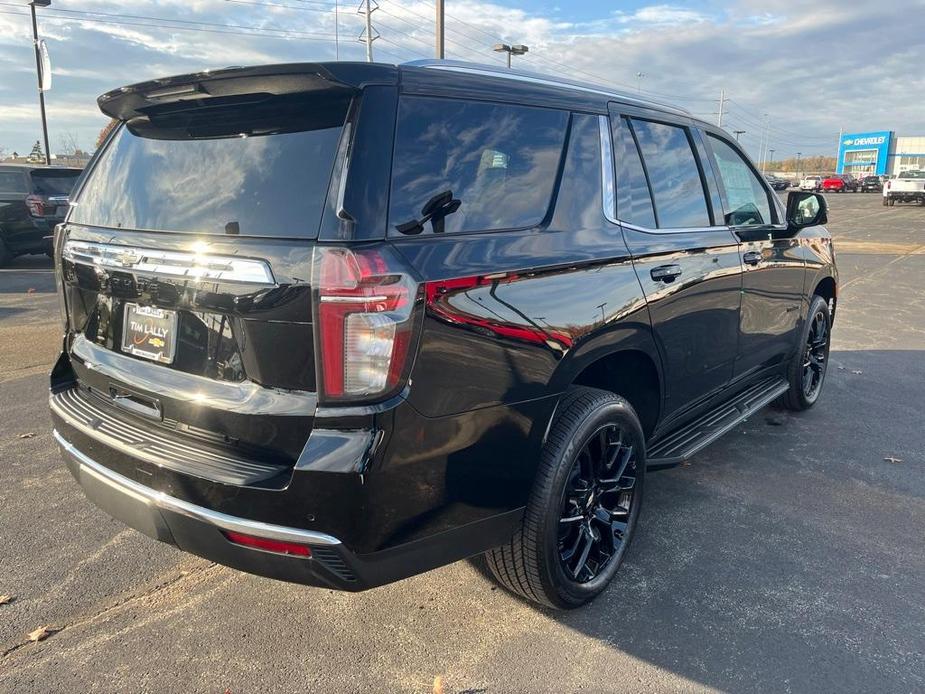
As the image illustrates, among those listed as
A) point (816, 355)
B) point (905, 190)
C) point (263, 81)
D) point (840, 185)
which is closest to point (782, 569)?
point (816, 355)

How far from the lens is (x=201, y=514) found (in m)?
2.11

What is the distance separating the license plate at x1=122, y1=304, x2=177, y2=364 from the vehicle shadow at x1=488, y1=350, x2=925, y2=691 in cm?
175

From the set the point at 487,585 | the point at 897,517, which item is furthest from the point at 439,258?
the point at 897,517

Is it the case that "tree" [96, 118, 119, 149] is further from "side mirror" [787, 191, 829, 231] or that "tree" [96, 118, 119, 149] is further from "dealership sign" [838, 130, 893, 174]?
"dealership sign" [838, 130, 893, 174]

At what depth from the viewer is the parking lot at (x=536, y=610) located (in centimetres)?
244

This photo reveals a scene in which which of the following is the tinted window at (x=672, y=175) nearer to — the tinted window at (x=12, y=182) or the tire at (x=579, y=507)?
the tire at (x=579, y=507)

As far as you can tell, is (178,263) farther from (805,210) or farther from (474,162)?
(805,210)

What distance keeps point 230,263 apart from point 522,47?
3134 centimetres

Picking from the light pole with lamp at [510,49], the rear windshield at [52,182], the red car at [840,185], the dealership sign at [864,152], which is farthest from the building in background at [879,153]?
the rear windshield at [52,182]

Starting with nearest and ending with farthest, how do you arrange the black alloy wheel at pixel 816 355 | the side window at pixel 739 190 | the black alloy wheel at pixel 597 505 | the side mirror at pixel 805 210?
the black alloy wheel at pixel 597 505, the side window at pixel 739 190, the side mirror at pixel 805 210, the black alloy wheel at pixel 816 355

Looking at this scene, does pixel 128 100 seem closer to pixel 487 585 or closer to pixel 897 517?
pixel 487 585

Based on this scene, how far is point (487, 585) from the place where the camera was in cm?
299

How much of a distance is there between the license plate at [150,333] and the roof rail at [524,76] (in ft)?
3.69

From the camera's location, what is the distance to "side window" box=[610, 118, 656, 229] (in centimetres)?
299
